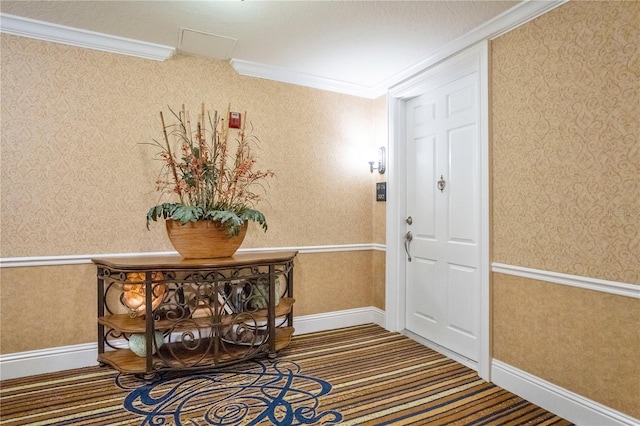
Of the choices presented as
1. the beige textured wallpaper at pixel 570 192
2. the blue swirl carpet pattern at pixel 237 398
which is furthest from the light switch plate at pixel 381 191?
the blue swirl carpet pattern at pixel 237 398

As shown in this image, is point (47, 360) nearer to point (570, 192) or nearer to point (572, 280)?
point (572, 280)

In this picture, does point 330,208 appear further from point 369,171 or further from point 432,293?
point 432,293

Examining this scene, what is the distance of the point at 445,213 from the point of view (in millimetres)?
2973

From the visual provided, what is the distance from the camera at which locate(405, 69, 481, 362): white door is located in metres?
2.72

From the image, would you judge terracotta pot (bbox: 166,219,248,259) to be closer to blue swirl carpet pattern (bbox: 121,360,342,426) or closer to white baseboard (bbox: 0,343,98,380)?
blue swirl carpet pattern (bbox: 121,360,342,426)

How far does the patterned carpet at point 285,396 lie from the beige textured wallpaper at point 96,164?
49 centimetres

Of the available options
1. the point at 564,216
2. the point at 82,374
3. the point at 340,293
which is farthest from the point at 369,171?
the point at 82,374

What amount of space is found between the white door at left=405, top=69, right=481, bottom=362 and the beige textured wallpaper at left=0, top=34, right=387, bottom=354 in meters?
0.88

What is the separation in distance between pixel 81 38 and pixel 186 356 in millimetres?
2432

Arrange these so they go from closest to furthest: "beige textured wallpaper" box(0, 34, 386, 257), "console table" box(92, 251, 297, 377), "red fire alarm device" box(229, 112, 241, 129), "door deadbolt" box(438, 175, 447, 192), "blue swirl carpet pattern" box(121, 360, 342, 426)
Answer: "blue swirl carpet pattern" box(121, 360, 342, 426)
"console table" box(92, 251, 297, 377)
"beige textured wallpaper" box(0, 34, 386, 257)
"door deadbolt" box(438, 175, 447, 192)
"red fire alarm device" box(229, 112, 241, 129)

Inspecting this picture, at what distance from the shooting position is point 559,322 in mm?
2074

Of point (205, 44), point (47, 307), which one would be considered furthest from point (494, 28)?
point (47, 307)

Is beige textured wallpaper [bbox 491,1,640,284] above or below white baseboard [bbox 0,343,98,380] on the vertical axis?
above

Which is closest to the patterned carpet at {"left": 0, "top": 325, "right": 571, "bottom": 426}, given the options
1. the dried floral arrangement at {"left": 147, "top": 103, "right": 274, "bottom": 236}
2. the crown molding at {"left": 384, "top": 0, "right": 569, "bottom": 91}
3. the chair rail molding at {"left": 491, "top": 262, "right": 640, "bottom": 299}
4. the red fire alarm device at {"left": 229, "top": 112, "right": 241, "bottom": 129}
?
the chair rail molding at {"left": 491, "top": 262, "right": 640, "bottom": 299}
